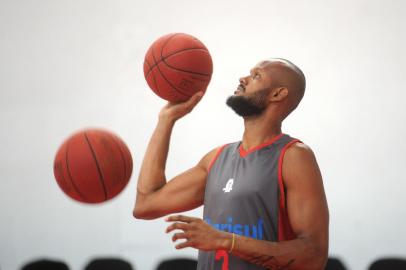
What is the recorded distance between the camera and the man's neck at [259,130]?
2.06 metres

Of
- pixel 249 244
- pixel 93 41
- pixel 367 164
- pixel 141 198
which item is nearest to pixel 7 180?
pixel 93 41

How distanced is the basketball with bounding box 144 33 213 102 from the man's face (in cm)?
16

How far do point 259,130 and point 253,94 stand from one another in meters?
0.14

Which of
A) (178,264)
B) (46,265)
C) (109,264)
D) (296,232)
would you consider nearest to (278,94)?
(296,232)

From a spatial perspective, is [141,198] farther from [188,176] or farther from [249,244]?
[249,244]

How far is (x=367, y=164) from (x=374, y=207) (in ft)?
1.00

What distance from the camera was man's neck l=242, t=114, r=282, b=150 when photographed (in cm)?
206

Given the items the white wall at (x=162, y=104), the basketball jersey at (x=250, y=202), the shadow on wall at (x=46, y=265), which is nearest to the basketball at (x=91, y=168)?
the basketball jersey at (x=250, y=202)

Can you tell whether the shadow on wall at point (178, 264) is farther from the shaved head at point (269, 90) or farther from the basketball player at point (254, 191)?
the shaved head at point (269, 90)

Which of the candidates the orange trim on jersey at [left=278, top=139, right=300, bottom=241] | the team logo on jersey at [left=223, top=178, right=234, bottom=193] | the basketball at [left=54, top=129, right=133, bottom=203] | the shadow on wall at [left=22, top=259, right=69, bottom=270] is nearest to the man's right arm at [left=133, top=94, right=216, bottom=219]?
the basketball at [left=54, top=129, right=133, bottom=203]

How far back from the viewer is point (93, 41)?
4367 mm

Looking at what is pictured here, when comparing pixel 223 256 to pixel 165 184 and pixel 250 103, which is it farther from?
pixel 250 103

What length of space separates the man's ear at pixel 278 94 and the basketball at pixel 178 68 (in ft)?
0.90

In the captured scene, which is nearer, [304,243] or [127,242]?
[304,243]
